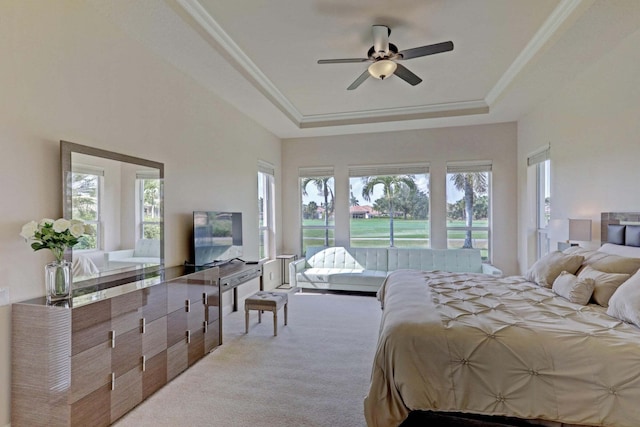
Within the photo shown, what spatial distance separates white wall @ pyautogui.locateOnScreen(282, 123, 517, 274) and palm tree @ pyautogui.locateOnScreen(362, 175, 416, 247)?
0.32m

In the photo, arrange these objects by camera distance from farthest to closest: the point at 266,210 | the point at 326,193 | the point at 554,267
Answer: the point at 326,193 → the point at 266,210 → the point at 554,267

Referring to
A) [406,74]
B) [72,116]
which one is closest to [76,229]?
[72,116]

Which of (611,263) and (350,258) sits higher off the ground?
(611,263)

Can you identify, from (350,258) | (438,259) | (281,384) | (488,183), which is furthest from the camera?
(350,258)

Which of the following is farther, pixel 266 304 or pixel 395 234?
pixel 395 234

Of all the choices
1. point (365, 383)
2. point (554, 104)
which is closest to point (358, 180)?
point (554, 104)

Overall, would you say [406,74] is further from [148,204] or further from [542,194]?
[542,194]

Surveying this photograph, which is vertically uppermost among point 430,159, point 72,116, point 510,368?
point 430,159

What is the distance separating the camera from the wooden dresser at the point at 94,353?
1.87 m

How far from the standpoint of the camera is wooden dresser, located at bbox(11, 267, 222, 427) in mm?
1868

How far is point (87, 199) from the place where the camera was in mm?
2467

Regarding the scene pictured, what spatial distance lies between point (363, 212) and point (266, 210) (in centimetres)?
190

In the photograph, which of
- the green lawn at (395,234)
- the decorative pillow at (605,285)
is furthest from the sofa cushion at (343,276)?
the decorative pillow at (605,285)

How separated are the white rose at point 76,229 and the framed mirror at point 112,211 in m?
0.28
